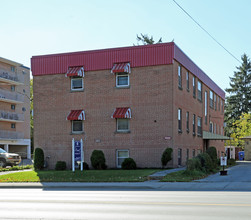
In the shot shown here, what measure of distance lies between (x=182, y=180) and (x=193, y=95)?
51.2 feet

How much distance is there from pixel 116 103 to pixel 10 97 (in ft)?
118

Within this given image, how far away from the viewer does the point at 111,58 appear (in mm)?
30578

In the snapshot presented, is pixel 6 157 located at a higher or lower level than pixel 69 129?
lower

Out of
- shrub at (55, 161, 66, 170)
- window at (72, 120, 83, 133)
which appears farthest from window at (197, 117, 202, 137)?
shrub at (55, 161, 66, 170)

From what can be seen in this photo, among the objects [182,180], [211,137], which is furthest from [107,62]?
[211,137]

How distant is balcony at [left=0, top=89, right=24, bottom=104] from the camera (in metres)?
60.6

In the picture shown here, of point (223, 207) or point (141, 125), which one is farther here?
point (141, 125)

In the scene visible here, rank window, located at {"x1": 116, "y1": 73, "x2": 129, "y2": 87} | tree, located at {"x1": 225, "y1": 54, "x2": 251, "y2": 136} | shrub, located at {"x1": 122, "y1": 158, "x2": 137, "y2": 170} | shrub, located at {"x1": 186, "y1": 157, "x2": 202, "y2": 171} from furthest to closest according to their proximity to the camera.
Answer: tree, located at {"x1": 225, "y1": 54, "x2": 251, "y2": 136} < window, located at {"x1": 116, "y1": 73, "x2": 129, "y2": 87} < shrub, located at {"x1": 122, "y1": 158, "x2": 137, "y2": 170} < shrub, located at {"x1": 186, "y1": 157, "x2": 202, "y2": 171}

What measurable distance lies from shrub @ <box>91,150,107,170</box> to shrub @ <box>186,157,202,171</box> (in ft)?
23.7

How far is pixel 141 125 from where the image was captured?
29.8 m

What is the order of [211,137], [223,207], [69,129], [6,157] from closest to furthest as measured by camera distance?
[223,207] → [69,129] → [6,157] → [211,137]

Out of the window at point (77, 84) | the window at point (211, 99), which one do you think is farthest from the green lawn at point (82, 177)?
the window at point (211, 99)

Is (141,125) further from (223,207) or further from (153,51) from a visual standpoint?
(223,207)

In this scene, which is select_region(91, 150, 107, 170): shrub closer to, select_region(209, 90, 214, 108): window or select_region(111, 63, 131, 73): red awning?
select_region(111, 63, 131, 73): red awning
